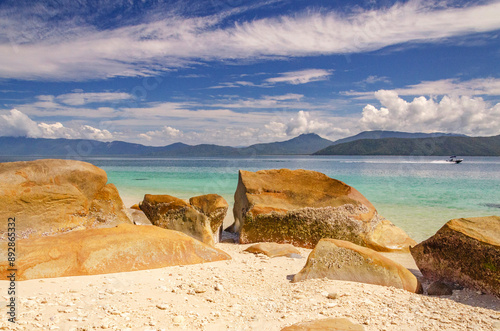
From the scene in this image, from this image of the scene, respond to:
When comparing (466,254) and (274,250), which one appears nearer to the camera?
(466,254)

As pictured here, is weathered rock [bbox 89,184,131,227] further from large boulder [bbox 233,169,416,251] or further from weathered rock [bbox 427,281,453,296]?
weathered rock [bbox 427,281,453,296]

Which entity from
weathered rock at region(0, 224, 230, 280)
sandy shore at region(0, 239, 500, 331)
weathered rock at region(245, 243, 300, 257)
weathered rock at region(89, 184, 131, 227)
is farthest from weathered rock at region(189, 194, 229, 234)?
sandy shore at region(0, 239, 500, 331)

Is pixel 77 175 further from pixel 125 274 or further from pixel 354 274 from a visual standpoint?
pixel 354 274

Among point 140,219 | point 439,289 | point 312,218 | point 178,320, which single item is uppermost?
point 312,218

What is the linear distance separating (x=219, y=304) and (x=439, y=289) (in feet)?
9.18

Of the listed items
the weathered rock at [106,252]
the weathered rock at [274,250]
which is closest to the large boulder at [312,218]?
the weathered rock at [274,250]

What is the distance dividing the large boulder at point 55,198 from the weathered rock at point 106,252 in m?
1.17

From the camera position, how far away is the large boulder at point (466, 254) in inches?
154

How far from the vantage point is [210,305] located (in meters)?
3.41

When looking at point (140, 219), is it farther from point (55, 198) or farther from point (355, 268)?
point (355, 268)

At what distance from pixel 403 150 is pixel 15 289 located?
542 feet

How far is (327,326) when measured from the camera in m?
2.88

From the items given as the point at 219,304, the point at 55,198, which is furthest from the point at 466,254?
the point at 55,198

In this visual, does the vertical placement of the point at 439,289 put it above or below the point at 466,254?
below
